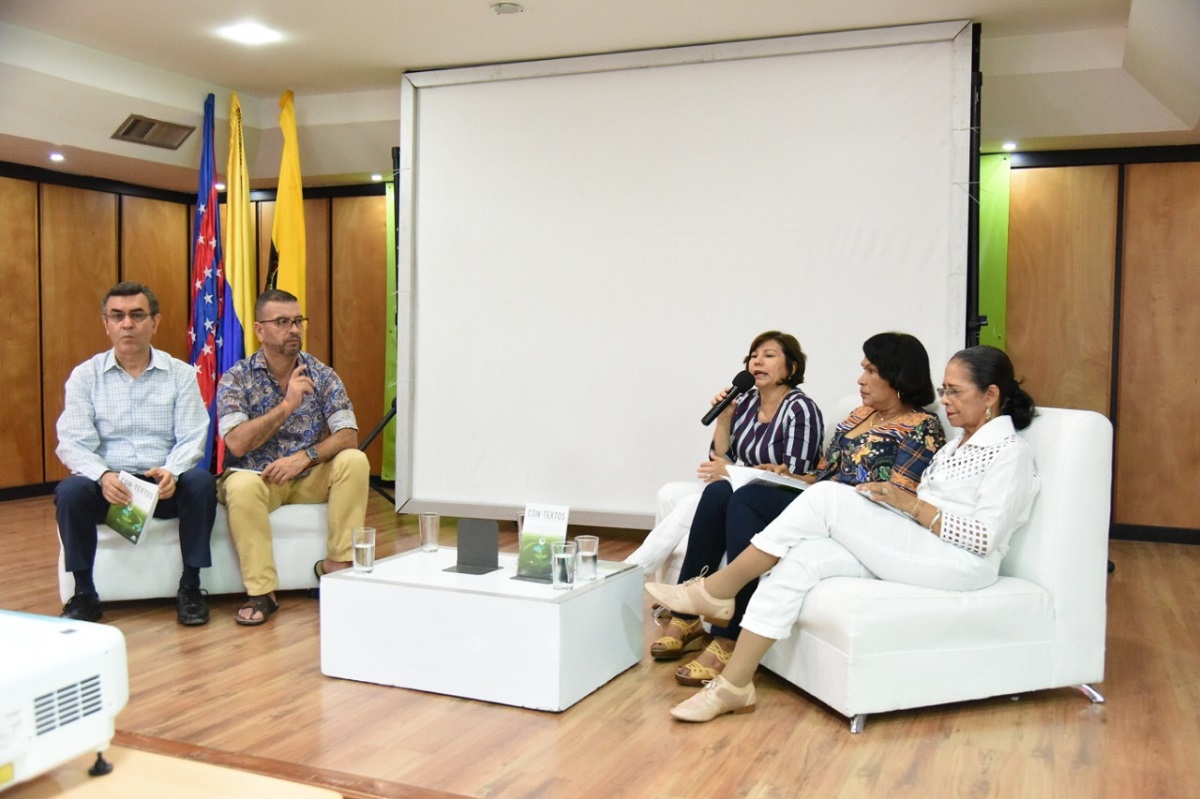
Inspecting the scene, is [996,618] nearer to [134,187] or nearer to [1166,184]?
[1166,184]

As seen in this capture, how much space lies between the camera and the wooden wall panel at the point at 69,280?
6652 millimetres

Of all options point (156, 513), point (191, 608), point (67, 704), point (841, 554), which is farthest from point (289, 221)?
point (67, 704)

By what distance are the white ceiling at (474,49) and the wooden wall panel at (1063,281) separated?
0.83 ft

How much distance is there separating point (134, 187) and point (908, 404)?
19.2ft

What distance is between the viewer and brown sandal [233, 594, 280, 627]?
12.3 ft

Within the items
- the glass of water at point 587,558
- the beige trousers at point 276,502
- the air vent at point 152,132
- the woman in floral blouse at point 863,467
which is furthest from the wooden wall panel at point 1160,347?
the air vent at point 152,132

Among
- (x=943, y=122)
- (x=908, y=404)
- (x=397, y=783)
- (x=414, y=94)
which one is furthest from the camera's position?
(x=414, y=94)

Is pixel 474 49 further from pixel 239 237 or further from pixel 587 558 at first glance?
pixel 587 558

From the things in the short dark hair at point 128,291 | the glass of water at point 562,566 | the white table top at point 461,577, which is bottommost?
the white table top at point 461,577

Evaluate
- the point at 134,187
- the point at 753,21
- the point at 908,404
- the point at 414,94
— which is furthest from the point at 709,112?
the point at 134,187

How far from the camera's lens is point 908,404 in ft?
10.9

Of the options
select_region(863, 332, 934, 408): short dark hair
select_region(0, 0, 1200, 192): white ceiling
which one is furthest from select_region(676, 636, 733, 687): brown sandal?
select_region(0, 0, 1200, 192): white ceiling

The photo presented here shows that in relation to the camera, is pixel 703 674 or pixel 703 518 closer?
pixel 703 674

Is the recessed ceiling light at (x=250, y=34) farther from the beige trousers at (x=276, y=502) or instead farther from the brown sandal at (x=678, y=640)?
the brown sandal at (x=678, y=640)
